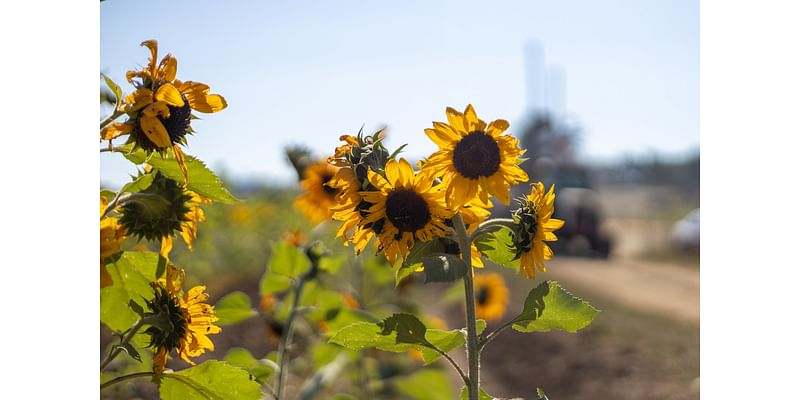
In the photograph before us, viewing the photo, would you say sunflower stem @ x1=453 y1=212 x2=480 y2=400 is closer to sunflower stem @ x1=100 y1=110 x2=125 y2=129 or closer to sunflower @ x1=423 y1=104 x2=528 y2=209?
sunflower @ x1=423 y1=104 x2=528 y2=209

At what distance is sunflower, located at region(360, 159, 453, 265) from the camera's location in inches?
25.6

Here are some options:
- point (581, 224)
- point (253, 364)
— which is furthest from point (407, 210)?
point (581, 224)

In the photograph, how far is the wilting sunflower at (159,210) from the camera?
780 mm

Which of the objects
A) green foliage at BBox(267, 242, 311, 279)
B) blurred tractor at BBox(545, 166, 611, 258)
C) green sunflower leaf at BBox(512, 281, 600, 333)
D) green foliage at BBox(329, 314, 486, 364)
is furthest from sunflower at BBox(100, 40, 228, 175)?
blurred tractor at BBox(545, 166, 611, 258)

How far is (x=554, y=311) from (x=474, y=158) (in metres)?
0.14

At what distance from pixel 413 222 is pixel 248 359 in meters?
0.52

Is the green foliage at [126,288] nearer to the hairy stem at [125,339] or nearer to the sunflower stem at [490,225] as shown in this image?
the hairy stem at [125,339]

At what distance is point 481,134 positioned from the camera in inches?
25.7

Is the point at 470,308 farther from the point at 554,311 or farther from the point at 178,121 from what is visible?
the point at 178,121

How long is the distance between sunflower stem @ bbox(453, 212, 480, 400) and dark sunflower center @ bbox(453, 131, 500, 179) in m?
0.04

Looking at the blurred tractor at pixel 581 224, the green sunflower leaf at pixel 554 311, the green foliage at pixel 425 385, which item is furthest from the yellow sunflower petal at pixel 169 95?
the blurred tractor at pixel 581 224

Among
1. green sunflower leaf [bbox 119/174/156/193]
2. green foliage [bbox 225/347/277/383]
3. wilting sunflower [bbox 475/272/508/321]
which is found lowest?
wilting sunflower [bbox 475/272/508/321]

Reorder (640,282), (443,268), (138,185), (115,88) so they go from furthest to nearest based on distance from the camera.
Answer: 1. (640,282)
2. (138,185)
3. (115,88)
4. (443,268)

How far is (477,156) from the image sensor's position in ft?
2.13
